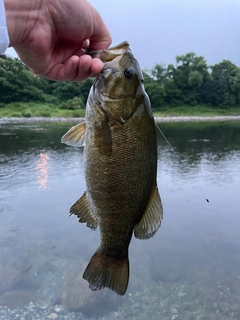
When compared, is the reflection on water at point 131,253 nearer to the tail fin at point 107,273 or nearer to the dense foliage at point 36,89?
the tail fin at point 107,273

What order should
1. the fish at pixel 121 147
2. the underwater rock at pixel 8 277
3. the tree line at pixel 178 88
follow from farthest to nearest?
the tree line at pixel 178 88, the underwater rock at pixel 8 277, the fish at pixel 121 147

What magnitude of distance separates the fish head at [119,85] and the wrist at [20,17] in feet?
1.85

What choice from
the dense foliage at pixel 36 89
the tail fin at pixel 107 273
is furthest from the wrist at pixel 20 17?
the dense foliage at pixel 36 89

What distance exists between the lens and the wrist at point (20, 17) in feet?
7.05

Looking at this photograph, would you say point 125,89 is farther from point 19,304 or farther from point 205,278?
point 205,278

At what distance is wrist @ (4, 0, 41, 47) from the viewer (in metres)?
2.15

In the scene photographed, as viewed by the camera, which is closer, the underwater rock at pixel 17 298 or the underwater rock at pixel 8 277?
the underwater rock at pixel 17 298

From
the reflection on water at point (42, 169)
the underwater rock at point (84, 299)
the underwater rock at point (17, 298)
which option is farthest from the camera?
the reflection on water at point (42, 169)

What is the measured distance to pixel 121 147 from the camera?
7.01 ft

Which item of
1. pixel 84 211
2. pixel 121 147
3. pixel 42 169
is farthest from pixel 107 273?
pixel 42 169

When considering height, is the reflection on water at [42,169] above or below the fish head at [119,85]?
below

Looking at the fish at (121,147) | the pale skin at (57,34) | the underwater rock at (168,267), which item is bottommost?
the underwater rock at (168,267)

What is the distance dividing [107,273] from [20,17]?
5.86ft

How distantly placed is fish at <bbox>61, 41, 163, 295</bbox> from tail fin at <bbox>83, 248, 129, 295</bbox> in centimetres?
2
